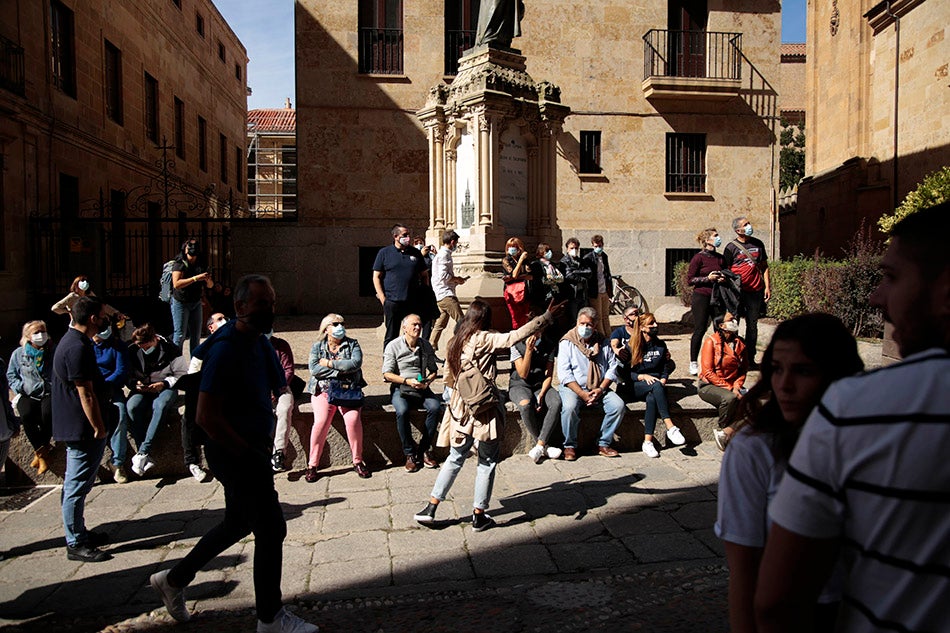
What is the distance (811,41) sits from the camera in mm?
21969

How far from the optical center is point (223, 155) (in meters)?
31.1

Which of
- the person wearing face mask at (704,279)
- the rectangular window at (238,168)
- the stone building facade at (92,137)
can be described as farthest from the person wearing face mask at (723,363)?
the rectangular window at (238,168)

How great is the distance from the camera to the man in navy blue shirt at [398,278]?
360 inches

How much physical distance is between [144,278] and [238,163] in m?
15.7

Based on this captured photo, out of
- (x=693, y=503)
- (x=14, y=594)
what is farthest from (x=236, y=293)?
(x=693, y=503)

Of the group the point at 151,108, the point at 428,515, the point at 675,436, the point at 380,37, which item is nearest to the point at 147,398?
the point at 428,515

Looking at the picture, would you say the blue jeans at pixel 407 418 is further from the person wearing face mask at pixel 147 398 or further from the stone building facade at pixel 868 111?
the stone building facade at pixel 868 111

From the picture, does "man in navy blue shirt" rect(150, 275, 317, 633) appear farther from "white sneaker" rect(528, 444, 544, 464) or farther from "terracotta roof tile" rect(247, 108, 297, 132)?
"terracotta roof tile" rect(247, 108, 297, 132)

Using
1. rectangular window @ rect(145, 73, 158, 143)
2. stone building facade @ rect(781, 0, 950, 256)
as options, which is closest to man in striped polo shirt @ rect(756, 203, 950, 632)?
stone building facade @ rect(781, 0, 950, 256)

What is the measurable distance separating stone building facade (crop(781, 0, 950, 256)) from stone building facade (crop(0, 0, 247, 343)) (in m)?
15.8

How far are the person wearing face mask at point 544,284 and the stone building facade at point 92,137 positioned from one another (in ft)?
28.9

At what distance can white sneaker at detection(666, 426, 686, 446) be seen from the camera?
7.54 metres

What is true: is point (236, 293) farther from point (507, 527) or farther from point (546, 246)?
point (546, 246)

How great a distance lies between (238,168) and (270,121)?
417 inches
